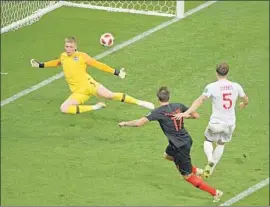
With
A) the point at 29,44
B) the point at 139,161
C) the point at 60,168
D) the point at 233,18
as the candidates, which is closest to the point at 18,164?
the point at 60,168

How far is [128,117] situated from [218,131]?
10.8ft

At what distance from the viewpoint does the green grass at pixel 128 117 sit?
1773cm

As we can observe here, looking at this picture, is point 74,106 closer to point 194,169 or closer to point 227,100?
point 194,169

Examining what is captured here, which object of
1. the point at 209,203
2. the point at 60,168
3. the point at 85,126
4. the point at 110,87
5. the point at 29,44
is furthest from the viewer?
the point at 29,44

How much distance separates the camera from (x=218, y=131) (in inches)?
683

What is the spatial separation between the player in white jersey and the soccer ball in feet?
20.0

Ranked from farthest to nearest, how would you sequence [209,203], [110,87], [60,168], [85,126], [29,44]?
[29,44]
[110,87]
[85,126]
[60,168]
[209,203]

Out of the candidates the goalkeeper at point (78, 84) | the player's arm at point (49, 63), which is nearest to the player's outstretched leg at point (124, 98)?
the goalkeeper at point (78, 84)

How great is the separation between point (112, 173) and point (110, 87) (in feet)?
12.5

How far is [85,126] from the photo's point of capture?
65.7 ft

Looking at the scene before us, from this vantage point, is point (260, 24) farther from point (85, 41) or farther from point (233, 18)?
point (85, 41)

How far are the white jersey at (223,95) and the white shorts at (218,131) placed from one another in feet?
0.26

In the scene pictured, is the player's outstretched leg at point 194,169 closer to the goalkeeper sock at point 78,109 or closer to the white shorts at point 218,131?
the white shorts at point 218,131

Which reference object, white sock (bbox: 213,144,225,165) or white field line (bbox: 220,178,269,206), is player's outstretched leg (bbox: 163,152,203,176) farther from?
white field line (bbox: 220,178,269,206)
